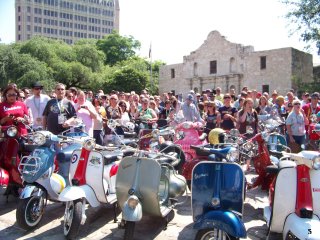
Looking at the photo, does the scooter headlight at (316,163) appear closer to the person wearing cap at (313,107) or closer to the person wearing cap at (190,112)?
the person wearing cap at (190,112)

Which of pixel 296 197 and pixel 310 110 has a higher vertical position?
pixel 310 110

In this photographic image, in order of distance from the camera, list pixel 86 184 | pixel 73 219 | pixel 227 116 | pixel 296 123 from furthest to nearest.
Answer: pixel 296 123 → pixel 227 116 → pixel 86 184 → pixel 73 219

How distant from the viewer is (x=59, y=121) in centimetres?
589

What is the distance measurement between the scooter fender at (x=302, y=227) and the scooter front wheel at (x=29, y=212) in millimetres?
2855

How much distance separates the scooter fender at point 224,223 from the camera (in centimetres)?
329

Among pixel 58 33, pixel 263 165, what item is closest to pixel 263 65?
pixel 263 165

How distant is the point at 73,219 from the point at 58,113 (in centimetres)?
245

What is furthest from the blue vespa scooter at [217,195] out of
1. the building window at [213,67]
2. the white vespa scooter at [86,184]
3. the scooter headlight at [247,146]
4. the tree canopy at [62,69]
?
the building window at [213,67]

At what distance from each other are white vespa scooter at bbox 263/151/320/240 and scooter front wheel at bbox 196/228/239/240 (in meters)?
0.57

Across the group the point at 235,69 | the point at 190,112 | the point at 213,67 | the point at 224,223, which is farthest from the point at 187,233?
the point at 213,67

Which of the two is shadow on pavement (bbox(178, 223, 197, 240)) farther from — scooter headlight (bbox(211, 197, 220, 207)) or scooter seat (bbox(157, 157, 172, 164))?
scooter seat (bbox(157, 157, 172, 164))

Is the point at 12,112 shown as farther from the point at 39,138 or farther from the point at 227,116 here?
the point at 227,116

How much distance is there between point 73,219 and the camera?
3.95m

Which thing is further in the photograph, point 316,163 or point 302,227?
point 316,163
